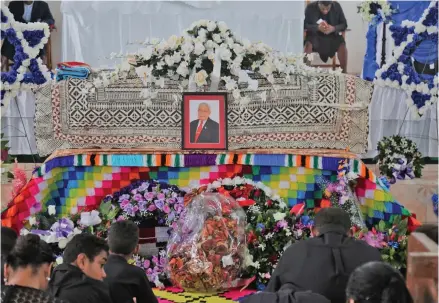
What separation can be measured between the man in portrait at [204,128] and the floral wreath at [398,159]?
1.70 metres

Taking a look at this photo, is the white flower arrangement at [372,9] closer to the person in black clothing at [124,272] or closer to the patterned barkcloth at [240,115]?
the patterned barkcloth at [240,115]

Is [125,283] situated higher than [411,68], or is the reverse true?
[411,68]

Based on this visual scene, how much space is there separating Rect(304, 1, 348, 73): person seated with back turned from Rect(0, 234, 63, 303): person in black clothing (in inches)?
320

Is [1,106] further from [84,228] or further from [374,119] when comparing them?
[374,119]

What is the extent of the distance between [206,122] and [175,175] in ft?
1.63

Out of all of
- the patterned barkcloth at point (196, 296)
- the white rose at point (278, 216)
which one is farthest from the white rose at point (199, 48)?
the patterned barkcloth at point (196, 296)

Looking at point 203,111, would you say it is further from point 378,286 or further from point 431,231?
point 378,286

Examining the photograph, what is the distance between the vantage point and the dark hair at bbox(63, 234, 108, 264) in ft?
13.0

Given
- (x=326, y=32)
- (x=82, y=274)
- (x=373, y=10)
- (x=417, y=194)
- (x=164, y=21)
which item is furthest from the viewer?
(x=326, y=32)

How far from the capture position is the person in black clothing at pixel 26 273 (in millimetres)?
3160

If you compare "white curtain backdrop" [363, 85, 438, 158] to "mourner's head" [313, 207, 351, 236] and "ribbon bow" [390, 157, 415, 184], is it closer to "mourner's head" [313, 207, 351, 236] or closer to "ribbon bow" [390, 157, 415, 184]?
"ribbon bow" [390, 157, 415, 184]

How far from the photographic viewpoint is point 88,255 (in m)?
3.96

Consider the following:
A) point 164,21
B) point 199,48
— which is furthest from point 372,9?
point 164,21

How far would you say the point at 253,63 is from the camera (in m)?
6.60
